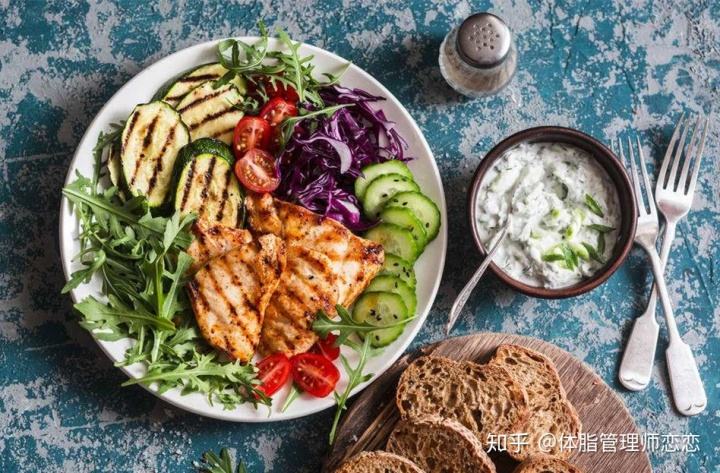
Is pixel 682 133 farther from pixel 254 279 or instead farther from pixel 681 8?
pixel 254 279

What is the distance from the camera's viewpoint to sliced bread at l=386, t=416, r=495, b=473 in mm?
4156

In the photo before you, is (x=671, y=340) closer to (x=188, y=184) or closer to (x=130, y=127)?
(x=188, y=184)

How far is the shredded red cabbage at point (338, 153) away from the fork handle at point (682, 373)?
180 centimetres

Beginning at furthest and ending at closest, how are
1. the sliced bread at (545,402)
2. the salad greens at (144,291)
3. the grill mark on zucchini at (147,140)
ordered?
the sliced bread at (545,402), the grill mark on zucchini at (147,140), the salad greens at (144,291)

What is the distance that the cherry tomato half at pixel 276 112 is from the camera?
171 inches

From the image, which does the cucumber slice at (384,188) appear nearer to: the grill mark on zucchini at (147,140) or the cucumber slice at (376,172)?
the cucumber slice at (376,172)

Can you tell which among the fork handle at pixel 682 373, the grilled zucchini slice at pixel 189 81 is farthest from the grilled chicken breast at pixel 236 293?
the fork handle at pixel 682 373

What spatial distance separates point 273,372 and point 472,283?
4.00ft

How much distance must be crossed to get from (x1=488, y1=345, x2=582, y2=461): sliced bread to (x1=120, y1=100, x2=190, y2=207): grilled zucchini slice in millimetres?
2133

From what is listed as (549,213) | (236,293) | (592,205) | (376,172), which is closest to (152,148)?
(236,293)

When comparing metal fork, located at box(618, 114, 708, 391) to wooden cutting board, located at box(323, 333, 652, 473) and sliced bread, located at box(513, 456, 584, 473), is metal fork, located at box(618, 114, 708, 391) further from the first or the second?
sliced bread, located at box(513, 456, 584, 473)

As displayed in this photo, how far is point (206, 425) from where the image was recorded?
4.59m

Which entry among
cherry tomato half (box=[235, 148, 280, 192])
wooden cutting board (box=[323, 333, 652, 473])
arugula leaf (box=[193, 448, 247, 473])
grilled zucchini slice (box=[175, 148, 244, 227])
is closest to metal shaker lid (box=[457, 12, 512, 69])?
cherry tomato half (box=[235, 148, 280, 192])

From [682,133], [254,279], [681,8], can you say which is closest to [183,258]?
[254,279]
